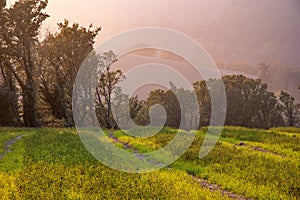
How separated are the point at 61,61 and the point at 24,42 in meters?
11.4

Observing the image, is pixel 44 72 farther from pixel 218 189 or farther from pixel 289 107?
pixel 289 107

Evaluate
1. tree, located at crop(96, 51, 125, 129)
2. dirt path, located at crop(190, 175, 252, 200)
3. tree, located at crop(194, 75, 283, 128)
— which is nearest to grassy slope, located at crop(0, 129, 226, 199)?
dirt path, located at crop(190, 175, 252, 200)

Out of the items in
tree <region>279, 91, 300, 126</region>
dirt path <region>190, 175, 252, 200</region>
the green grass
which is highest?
tree <region>279, 91, 300, 126</region>

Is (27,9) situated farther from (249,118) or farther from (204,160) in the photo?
(249,118)

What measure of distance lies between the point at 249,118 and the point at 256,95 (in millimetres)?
7958

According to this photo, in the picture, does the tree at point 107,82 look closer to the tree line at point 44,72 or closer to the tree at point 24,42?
the tree line at point 44,72

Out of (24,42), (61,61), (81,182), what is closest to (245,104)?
(61,61)

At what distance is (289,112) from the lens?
109m

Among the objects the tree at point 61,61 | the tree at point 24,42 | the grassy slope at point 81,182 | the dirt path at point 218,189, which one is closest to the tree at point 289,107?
the tree at point 61,61

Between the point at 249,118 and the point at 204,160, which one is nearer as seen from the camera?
the point at 204,160

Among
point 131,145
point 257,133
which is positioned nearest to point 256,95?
point 257,133

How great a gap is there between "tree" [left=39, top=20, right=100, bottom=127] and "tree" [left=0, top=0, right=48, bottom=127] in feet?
17.4

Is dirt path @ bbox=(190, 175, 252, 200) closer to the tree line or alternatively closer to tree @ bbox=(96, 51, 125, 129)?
the tree line

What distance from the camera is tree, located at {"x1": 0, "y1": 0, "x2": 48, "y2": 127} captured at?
5216 cm
